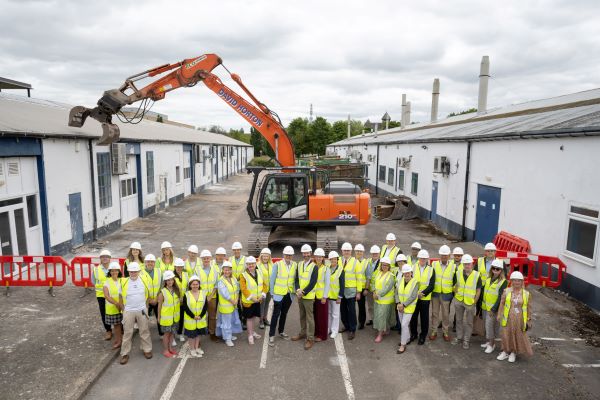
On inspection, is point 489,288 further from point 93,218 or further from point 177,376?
point 93,218

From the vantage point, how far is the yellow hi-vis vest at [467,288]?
6.91 metres

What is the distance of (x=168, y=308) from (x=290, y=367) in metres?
2.19

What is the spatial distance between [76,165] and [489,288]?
41.6ft

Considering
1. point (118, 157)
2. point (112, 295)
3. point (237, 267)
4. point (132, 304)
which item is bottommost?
point (132, 304)

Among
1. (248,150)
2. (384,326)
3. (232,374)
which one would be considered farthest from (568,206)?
(248,150)

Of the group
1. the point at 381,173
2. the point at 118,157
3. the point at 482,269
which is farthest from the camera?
the point at 381,173

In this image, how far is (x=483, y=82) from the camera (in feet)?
85.8

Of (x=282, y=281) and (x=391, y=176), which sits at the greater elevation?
(x=391, y=176)

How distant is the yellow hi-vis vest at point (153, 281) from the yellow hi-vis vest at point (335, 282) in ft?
9.71

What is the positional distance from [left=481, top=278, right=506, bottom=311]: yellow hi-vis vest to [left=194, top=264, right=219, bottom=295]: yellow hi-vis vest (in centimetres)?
464

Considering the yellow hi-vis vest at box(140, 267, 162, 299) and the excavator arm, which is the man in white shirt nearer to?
the yellow hi-vis vest at box(140, 267, 162, 299)

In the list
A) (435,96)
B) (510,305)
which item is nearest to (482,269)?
(510,305)

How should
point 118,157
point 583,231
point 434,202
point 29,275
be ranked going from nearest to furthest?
point 583,231 → point 29,275 → point 118,157 → point 434,202

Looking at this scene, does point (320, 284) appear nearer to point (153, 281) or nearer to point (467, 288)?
point (467, 288)
